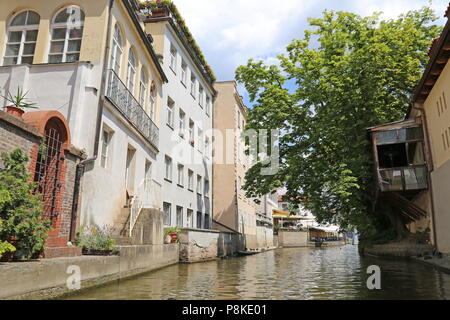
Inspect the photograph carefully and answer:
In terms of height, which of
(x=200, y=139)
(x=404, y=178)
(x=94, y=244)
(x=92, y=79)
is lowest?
(x=94, y=244)

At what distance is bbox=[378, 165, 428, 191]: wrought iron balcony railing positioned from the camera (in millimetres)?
17859

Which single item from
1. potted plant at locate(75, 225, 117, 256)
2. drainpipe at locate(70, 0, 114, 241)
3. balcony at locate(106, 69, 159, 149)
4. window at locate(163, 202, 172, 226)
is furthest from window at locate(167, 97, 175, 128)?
potted plant at locate(75, 225, 117, 256)

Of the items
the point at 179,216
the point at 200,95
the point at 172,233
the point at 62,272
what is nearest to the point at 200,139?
the point at 200,95

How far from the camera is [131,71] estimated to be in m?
15.0

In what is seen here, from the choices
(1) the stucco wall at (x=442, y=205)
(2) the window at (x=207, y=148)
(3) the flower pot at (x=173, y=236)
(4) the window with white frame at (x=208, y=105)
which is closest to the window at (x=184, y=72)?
(4) the window with white frame at (x=208, y=105)

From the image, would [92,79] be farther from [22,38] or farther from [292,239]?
[292,239]

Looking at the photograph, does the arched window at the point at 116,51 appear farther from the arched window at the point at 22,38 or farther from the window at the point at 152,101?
the window at the point at 152,101

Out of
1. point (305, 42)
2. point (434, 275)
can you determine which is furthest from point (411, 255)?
point (305, 42)

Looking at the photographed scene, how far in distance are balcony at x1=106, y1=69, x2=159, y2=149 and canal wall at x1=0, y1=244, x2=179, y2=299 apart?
17.1 feet

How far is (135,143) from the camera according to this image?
15148 mm

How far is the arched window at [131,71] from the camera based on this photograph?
48.0ft

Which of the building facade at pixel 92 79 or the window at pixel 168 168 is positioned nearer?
the building facade at pixel 92 79

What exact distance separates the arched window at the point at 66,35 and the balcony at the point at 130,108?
4.78ft

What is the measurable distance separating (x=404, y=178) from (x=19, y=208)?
685 inches
